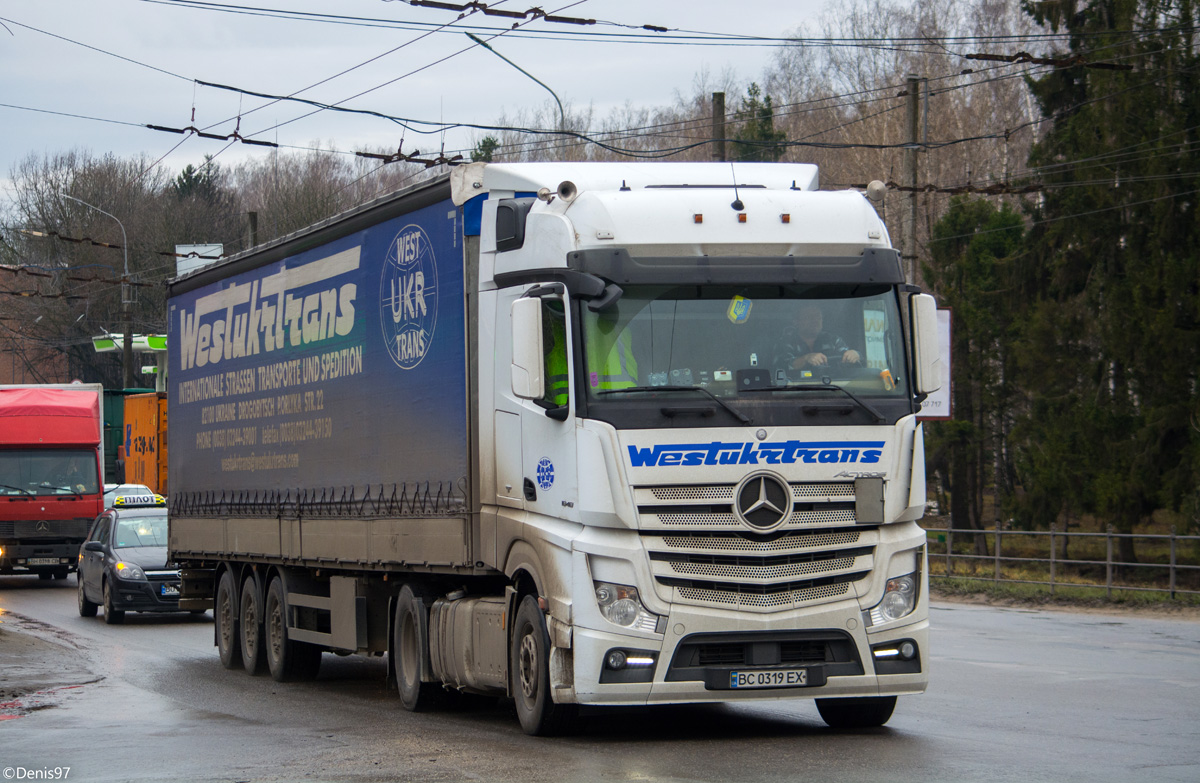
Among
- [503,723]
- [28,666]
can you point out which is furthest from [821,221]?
[28,666]

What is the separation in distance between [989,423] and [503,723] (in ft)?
109

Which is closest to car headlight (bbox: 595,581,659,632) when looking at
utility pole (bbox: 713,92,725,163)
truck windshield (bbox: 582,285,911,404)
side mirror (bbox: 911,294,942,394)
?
truck windshield (bbox: 582,285,911,404)

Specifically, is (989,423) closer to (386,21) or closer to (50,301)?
(386,21)

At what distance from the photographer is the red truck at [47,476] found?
30.3m

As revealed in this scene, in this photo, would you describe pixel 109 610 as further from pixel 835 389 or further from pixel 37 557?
pixel 835 389

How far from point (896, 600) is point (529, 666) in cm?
227

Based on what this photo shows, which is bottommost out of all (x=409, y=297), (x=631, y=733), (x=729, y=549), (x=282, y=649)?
(x=631, y=733)

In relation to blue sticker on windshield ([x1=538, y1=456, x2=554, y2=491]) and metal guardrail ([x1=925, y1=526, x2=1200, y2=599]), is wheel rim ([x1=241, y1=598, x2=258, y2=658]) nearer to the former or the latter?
blue sticker on windshield ([x1=538, y1=456, x2=554, y2=491])

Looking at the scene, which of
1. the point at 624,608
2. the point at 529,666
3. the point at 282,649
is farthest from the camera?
the point at 282,649

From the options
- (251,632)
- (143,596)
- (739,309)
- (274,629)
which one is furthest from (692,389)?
(143,596)

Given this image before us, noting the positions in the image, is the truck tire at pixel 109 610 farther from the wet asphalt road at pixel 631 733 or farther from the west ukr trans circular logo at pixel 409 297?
the west ukr trans circular logo at pixel 409 297

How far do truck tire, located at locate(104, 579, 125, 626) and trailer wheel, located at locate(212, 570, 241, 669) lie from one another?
17.8ft

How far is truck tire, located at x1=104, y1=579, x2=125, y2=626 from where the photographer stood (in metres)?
21.2

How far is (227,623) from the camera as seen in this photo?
1597cm
